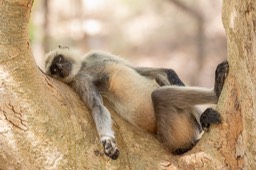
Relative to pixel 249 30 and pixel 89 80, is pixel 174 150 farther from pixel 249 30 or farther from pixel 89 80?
pixel 249 30

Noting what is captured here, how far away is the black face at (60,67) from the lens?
3871 millimetres

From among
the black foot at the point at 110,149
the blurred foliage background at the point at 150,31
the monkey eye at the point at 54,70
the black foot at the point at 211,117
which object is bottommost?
the blurred foliage background at the point at 150,31

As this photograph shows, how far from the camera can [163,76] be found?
13.7 ft

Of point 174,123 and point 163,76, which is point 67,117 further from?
point 163,76

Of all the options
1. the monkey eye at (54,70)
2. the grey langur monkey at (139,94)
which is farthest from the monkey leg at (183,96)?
the monkey eye at (54,70)

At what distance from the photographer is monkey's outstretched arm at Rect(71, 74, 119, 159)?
325cm

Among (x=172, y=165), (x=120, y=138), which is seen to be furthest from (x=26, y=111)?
(x=172, y=165)

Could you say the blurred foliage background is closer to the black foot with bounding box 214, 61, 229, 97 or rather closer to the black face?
the black face

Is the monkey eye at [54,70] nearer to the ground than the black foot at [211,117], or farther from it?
farther from it

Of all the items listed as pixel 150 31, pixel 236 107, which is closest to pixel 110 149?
pixel 236 107

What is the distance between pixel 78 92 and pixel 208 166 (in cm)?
91

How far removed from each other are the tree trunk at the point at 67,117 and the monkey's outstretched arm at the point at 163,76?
873 mm

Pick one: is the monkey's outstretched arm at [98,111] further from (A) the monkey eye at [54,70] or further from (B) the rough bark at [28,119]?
(A) the monkey eye at [54,70]

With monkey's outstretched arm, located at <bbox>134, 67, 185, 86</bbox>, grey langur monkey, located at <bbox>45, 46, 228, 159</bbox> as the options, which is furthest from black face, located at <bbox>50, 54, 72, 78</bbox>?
monkey's outstretched arm, located at <bbox>134, 67, 185, 86</bbox>
